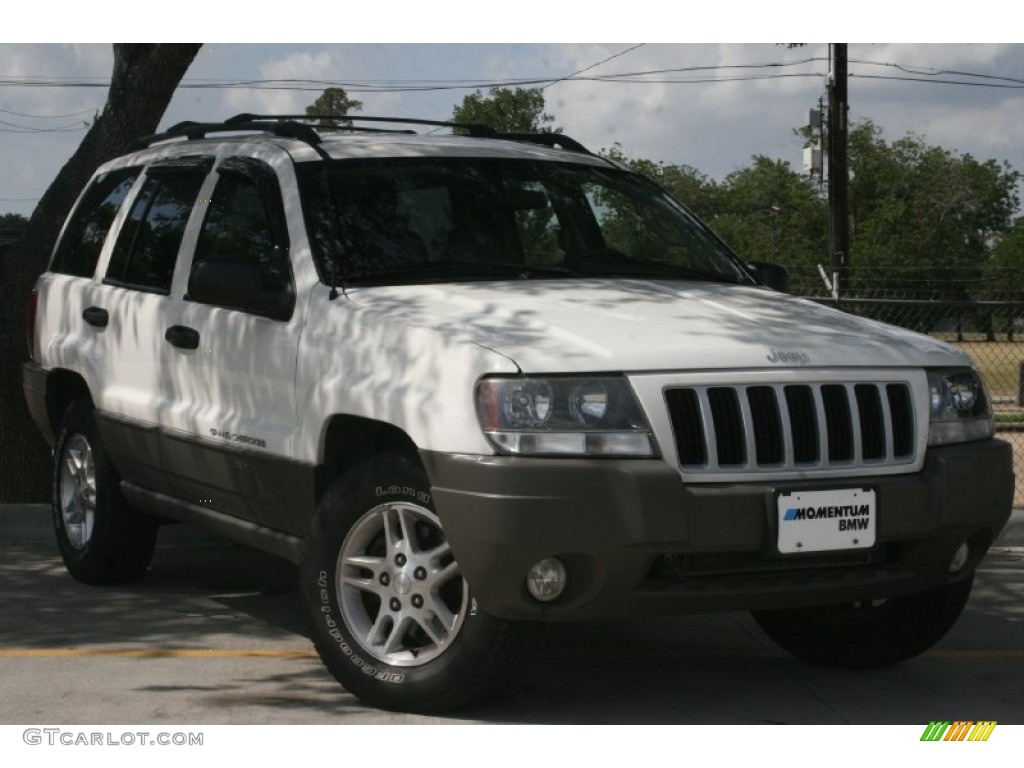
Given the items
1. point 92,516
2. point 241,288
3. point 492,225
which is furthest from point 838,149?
point 241,288

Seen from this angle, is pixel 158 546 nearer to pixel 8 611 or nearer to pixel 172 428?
pixel 8 611

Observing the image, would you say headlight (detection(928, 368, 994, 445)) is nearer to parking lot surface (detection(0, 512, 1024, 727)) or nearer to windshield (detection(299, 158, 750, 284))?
parking lot surface (detection(0, 512, 1024, 727))

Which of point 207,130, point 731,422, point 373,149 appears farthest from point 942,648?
point 207,130

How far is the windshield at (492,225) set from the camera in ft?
21.2

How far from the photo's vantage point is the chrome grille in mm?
5309

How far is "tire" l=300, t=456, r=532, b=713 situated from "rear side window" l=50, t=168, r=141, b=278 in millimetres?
3033

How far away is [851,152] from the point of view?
7962 centimetres

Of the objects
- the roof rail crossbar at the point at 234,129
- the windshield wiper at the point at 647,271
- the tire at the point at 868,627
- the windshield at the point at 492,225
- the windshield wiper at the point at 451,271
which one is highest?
the roof rail crossbar at the point at 234,129

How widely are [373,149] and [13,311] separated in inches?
172

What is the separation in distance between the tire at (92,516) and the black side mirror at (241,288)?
192cm

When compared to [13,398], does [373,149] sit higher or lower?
higher

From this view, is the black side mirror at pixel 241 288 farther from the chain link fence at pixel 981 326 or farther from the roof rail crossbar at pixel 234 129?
the chain link fence at pixel 981 326
